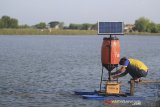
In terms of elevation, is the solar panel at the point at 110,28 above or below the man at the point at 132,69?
above

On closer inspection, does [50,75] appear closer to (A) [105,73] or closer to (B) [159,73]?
(A) [105,73]

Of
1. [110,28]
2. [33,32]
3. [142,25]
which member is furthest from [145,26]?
[110,28]

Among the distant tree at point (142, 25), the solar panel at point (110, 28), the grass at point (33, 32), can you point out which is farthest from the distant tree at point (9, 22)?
the solar panel at point (110, 28)

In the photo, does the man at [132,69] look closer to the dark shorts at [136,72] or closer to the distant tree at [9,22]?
the dark shorts at [136,72]

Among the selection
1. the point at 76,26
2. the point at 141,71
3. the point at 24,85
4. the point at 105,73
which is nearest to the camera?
the point at 141,71

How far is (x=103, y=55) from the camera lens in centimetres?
1842

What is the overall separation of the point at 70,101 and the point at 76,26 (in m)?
173

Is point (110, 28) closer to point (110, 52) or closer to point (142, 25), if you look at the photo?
point (110, 52)

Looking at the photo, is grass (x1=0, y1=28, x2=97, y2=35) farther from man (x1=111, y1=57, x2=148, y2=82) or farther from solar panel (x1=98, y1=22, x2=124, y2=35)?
man (x1=111, y1=57, x2=148, y2=82)

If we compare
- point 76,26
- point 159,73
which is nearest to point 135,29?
point 76,26

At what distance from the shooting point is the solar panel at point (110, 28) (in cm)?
1845

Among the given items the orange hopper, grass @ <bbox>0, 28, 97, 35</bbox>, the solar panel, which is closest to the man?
the orange hopper

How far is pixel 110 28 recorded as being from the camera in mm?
18516

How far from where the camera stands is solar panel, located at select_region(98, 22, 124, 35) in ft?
60.5
